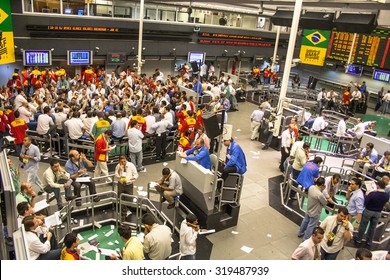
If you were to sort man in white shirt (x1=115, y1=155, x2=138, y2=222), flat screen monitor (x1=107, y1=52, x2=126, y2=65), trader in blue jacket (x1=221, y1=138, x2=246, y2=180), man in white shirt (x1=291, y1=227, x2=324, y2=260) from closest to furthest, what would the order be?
man in white shirt (x1=291, y1=227, x2=324, y2=260) < man in white shirt (x1=115, y1=155, x2=138, y2=222) < trader in blue jacket (x1=221, y1=138, x2=246, y2=180) < flat screen monitor (x1=107, y1=52, x2=126, y2=65)

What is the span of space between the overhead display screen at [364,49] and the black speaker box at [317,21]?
19.4ft

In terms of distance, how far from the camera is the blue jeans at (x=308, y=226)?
6.98m

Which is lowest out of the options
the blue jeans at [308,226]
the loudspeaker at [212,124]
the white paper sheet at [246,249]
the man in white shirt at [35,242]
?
the white paper sheet at [246,249]

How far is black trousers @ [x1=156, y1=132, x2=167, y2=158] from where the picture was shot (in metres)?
10.5

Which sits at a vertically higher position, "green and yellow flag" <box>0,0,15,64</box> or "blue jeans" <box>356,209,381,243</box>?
"green and yellow flag" <box>0,0,15,64</box>

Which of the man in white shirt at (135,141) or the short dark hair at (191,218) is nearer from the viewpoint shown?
the short dark hair at (191,218)

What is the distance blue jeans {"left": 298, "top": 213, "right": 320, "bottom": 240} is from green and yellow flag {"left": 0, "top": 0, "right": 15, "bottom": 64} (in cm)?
1188

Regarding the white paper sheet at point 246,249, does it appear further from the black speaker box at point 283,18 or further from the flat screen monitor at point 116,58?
the flat screen monitor at point 116,58

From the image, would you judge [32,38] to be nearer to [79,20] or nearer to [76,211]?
[79,20]

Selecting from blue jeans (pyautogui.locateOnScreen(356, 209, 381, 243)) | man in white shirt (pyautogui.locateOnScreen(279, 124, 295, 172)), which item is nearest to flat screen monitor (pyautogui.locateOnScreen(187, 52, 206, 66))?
man in white shirt (pyautogui.locateOnScreen(279, 124, 295, 172))

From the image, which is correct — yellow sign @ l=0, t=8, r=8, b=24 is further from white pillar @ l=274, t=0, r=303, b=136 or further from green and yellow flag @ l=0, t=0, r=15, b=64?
white pillar @ l=274, t=0, r=303, b=136

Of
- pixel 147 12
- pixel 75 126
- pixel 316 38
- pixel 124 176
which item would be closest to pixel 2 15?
pixel 75 126

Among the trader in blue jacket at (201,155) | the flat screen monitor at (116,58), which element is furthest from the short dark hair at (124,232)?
the flat screen monitor at (116,58)

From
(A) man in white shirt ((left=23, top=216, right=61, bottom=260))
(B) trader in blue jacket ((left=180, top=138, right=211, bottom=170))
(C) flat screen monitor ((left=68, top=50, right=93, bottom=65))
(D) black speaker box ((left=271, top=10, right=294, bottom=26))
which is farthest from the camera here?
(C) flat screen monitor ((left=68, top=50, right=93, bottom=65))
